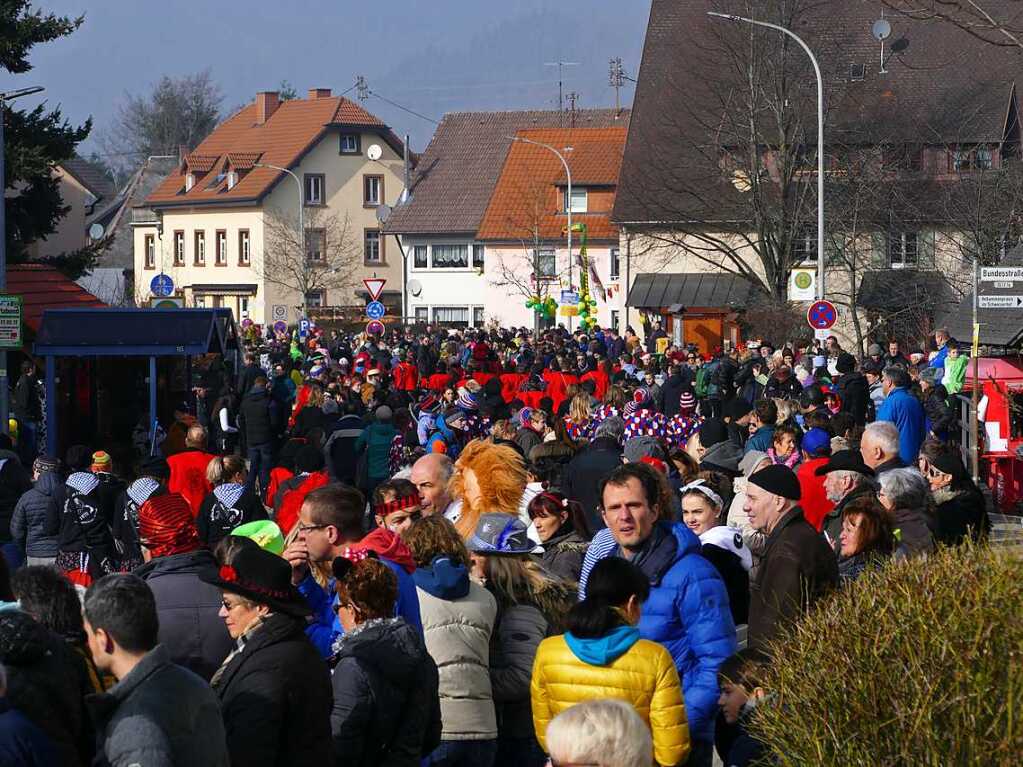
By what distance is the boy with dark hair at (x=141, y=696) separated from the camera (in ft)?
15.7

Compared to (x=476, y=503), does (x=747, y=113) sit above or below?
above

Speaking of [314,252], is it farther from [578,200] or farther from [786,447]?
[786,447]

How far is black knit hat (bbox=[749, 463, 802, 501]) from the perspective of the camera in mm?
7445

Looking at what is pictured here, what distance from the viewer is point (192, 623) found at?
675cm

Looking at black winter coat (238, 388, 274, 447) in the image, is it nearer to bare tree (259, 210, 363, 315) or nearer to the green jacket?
the green jacket

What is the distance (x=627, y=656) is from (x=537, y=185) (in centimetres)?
6905

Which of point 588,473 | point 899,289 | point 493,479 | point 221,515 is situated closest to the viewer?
point 493,479

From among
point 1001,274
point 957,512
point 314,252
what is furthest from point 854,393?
point 314,252

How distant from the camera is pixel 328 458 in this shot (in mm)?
17000

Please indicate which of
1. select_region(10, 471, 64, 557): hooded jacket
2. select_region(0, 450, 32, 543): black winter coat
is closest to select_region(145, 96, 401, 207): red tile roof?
select_region(0, 450, 32, 543): black winter coat

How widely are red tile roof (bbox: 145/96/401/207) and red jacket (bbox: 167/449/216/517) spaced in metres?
70.0

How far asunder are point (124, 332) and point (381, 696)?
16.8 m

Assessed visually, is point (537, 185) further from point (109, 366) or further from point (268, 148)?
point (109, 366)

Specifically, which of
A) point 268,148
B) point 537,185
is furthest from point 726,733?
point 268,148
